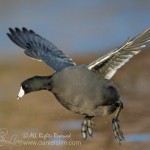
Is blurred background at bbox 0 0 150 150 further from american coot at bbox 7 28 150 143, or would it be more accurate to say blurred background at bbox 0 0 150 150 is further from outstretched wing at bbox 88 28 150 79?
outstretched wing at bbox 88 28 150 79

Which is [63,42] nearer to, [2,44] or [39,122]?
[2,44]

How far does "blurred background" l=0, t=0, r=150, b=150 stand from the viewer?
10.2 meters

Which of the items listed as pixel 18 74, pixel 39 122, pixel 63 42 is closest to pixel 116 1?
pixel 63 42

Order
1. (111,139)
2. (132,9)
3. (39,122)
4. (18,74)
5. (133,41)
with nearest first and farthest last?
1. (133,41)
2. (111,139)
3. (39,122)
4. (18,74)
5. (132,9)

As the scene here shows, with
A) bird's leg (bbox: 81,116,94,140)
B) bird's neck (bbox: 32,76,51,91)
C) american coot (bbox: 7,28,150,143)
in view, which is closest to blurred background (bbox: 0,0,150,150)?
A: bird's leg (bbox: 81,116,94,140)

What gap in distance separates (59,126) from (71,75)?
1601mm

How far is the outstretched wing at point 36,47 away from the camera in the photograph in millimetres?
10000

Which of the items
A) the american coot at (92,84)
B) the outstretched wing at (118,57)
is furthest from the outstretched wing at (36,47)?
the outstretched wing at (118,57)

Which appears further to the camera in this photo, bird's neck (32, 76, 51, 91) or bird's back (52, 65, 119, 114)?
bird's neck (32, 76, 51, 91)

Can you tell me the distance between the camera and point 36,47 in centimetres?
1029

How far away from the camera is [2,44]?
46.1 ft

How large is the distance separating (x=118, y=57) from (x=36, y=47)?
1555mm

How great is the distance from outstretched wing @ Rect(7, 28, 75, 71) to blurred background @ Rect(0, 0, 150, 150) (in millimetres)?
796

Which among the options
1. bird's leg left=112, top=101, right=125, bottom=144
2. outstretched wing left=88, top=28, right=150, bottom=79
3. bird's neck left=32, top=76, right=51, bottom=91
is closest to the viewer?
outstretched wing left=88, top=28, right=150, bottom=79
